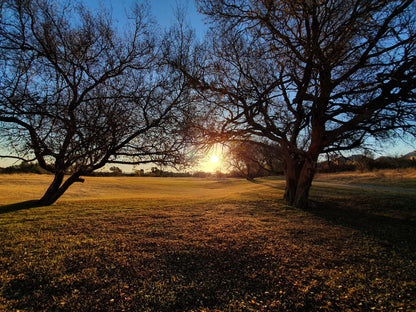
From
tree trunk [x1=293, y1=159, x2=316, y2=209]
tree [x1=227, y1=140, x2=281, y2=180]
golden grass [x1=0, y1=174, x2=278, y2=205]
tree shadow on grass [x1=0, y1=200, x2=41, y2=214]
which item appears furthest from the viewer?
golden grass [x1=0, y1=174, x2=278, y2=205]

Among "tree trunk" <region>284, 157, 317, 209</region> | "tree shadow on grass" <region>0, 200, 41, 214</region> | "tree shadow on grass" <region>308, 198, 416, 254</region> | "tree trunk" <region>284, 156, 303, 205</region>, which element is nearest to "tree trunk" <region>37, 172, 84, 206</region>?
"tree shadow on grass" <region>0, 200, 41, 214</region>

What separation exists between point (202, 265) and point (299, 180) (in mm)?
8480

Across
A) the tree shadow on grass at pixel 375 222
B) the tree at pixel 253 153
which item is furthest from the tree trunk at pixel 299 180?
the tree at pixel 253 153

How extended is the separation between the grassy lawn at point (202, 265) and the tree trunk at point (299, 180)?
2869 millimetres

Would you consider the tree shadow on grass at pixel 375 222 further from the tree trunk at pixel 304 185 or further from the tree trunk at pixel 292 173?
the tree trunk at pixel 292 173

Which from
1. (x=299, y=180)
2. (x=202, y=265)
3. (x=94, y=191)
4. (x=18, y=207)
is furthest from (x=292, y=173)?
(x=94, y=191)

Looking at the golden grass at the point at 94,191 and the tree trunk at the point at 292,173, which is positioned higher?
the tree trunk at the point at 292,173

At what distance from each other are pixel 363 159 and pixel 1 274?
43.1 feet

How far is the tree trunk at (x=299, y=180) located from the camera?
9.91 m

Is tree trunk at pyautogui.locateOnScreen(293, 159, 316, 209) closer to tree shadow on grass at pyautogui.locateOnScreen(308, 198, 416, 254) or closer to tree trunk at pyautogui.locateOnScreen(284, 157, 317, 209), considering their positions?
tree trunk at pyautogui.locateOnScreen(284, 157, 317, 209)

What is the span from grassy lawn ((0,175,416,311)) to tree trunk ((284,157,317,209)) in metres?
2.87

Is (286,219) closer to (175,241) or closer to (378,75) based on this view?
(175,241)

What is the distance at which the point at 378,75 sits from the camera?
6891mm

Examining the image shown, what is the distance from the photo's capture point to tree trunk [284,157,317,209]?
991 centimetres
